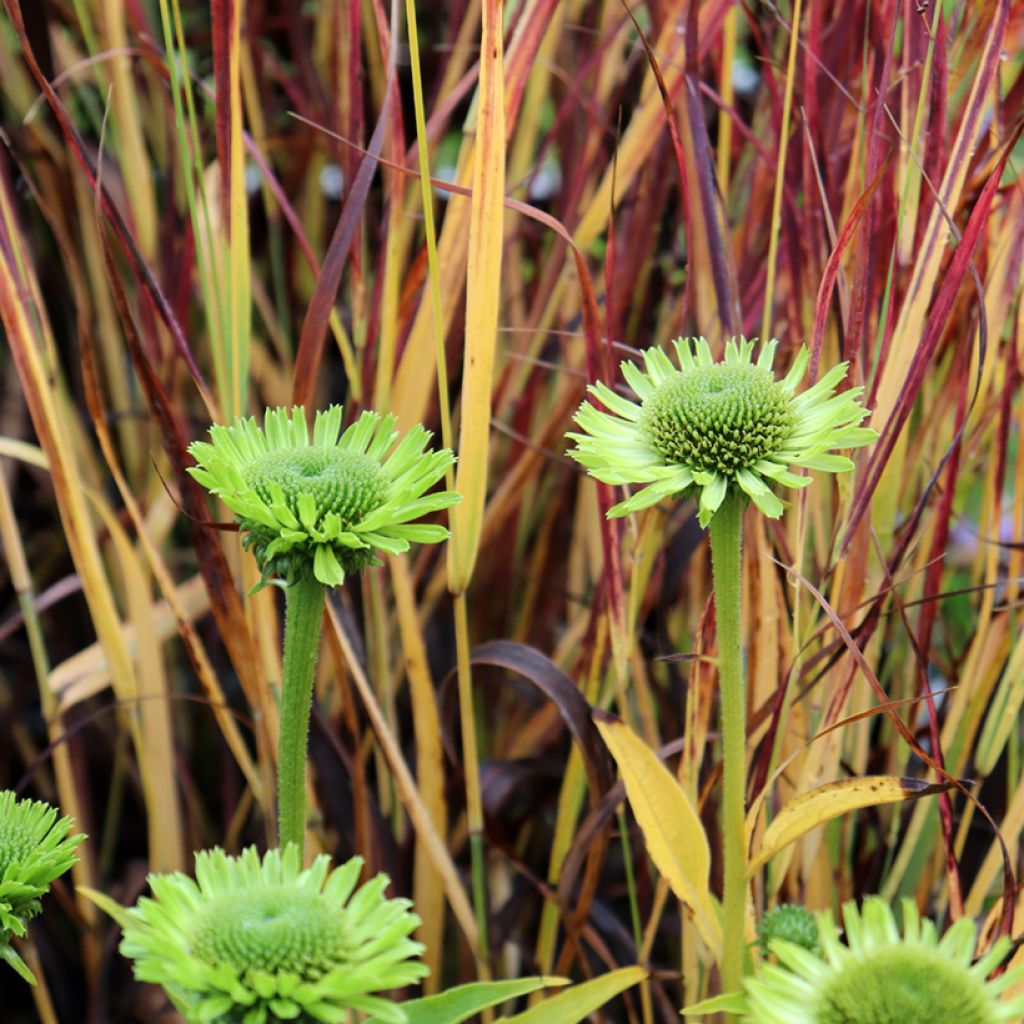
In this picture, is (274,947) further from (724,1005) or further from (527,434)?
(527,434)

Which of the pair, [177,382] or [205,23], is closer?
A: [177,382]

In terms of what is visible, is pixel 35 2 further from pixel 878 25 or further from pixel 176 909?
pixel 176 909

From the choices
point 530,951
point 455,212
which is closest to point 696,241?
point 455,212

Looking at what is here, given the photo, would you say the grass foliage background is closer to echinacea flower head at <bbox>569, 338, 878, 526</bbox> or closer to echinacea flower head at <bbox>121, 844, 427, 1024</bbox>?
echinacea flower head at <bbox>569, 338, 878, 526</bbox>

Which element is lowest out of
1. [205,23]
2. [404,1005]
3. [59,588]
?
[404,1005]

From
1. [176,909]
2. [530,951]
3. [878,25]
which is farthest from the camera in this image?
[530,951]

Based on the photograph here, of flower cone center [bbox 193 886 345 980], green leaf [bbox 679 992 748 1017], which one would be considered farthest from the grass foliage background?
flower cone center [bbox 193 886 345 980]

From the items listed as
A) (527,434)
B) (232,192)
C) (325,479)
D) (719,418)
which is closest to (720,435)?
(719,418)
